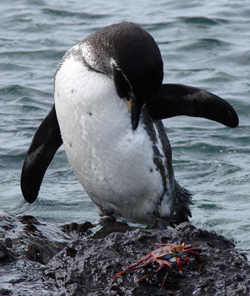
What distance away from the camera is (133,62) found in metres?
3.73

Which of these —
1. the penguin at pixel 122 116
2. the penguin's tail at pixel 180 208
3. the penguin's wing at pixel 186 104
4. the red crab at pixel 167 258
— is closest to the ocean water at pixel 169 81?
the penguin's tail at pixel 180 208

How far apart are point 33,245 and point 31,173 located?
127 cm

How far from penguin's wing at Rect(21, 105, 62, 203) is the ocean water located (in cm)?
35

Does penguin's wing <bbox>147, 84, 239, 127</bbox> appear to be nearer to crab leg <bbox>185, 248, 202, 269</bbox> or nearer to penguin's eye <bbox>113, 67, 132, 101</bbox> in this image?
penguin's eye <bbox>113, 67, 132, 101</bbox>

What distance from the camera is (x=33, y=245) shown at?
12.2 feet

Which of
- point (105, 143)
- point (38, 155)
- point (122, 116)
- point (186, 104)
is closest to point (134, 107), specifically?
point (122, 116)

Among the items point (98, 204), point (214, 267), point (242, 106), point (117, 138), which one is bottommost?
point (242, 106)

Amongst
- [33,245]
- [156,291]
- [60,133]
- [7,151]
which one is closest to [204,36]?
[7,151]

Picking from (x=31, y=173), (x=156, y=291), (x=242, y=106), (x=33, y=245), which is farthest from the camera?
(x=242, y=106)

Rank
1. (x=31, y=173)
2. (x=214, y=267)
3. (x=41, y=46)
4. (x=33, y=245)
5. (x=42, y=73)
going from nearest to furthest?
(x=214, y=267) < (x=33, y=245) < (x=31, y=173) < (x=42, y=73) < (x=41, y=46)

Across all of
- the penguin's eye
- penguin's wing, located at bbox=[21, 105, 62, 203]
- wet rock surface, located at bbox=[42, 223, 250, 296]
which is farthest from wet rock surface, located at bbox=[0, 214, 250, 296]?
penguin's wing, located at bbox=[21, 105, 62, 203]

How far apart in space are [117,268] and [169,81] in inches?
244

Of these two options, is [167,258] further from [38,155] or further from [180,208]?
[38,155]

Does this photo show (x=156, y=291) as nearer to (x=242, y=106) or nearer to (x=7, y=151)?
(x=7, y=151)
